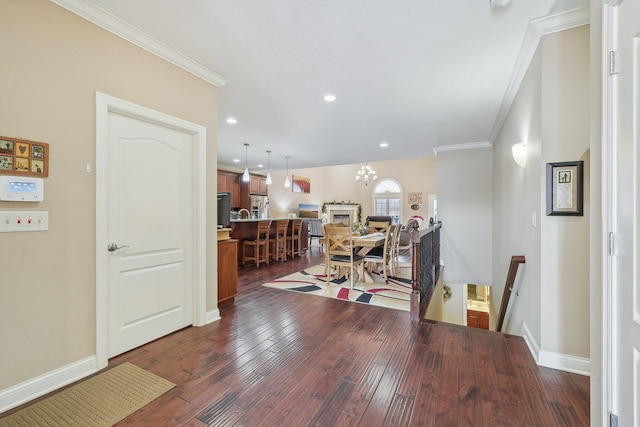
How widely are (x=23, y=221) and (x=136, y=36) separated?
1573 mm

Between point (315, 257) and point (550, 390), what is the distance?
5559 mm

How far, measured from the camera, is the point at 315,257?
23.3 ft

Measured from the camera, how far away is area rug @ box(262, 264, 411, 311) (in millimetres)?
3621

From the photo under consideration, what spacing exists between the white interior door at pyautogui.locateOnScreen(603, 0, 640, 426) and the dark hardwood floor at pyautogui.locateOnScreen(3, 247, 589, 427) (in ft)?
2.30

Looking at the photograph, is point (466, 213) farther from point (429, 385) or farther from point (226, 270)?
point (226, 270)

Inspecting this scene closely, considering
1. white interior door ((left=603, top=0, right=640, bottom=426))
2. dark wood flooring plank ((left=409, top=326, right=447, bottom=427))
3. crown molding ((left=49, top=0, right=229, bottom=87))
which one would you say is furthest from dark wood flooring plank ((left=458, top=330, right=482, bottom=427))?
crown molding ((left=49, top=0, right=229, bottom=87))

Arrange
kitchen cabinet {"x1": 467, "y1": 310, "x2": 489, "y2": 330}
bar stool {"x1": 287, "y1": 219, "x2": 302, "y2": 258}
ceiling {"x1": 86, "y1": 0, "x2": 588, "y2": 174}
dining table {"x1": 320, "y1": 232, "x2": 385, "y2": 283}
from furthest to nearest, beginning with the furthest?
bar stool {"x1": 287, "y1": 219, "x2": 302, "y2": 258}
kitchen cabinet {"x1": 467, "y1": 310, "x2": 489, "y2": 330}
dining table {"x1": 320, "y1": 232, "x2": 385, "y2": 283}
ceiling {"x1": 86, "y1": 0, "x2": 588, "y2": 174}

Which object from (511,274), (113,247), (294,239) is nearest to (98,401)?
(113,247)

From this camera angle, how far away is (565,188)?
76.4 inches

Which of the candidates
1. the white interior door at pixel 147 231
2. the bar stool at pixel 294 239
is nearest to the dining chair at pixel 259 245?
the bar stool at pixel 294 239

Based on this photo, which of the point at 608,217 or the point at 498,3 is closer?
the point at 608,217

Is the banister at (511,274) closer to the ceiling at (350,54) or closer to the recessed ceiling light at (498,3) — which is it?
the ceiling at (350,54)

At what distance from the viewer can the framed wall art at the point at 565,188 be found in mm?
1901

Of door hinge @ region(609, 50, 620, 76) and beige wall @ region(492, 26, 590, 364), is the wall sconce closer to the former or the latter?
beige wall @ region(492, 26, 590, 364)
